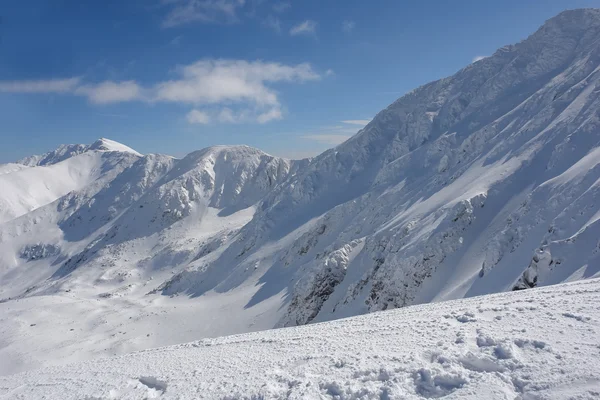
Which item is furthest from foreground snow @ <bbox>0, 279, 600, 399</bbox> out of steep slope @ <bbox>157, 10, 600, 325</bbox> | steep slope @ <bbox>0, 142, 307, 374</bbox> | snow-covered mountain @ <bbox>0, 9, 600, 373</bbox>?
steep slope @ <bbox>0, 142, 307, 374</bbox>

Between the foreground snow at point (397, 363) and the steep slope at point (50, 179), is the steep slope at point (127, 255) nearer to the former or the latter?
the steep slope at point (50, 179)

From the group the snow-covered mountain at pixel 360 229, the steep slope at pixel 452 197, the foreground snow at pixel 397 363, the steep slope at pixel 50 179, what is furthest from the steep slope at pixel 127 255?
the foreground snow at pixel 397 363

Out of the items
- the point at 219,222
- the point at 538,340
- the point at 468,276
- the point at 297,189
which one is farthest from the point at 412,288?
the point at 219,222

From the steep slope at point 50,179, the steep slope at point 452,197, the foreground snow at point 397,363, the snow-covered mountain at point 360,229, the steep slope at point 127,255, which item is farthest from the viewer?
the steep slope at point 50,179

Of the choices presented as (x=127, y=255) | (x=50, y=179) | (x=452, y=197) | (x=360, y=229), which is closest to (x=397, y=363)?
(x=452, y=197)

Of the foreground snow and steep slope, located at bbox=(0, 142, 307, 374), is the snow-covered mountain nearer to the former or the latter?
steep slope, located at bbox=(0, 142, 307, 374)

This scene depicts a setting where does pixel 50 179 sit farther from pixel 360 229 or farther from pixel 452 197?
pixel 452 197
